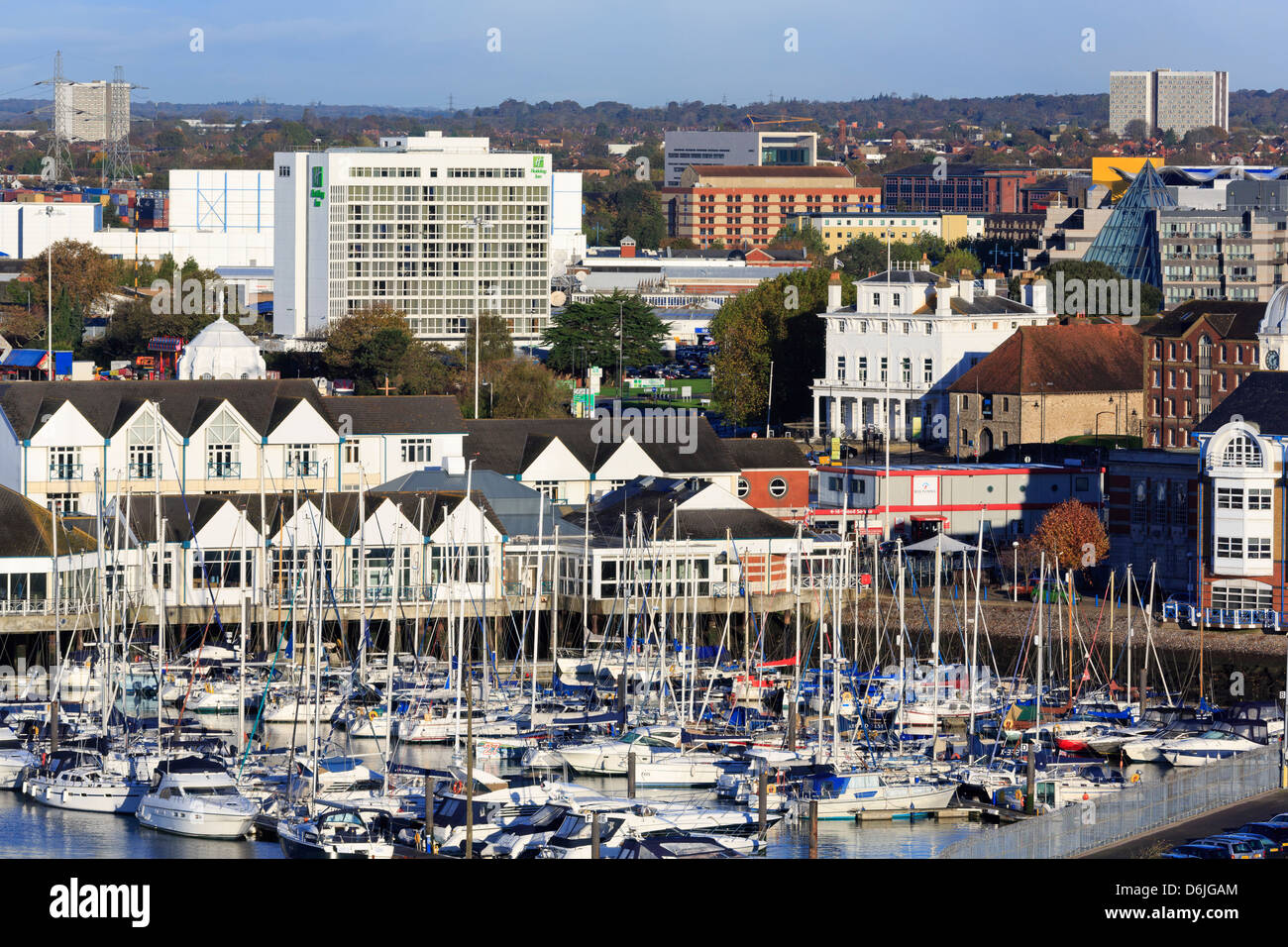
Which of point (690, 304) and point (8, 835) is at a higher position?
point (690, 304)

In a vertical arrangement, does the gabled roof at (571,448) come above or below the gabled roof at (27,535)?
above

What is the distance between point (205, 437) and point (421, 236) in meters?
62.9

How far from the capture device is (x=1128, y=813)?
27172mm

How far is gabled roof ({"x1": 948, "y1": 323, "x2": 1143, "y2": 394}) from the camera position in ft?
263

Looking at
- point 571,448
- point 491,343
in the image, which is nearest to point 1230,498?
point 571,448

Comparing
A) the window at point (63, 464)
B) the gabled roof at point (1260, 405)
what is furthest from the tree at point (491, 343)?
the gabled roof at point (1260, 405)

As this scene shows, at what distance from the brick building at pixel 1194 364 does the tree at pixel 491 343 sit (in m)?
31.6

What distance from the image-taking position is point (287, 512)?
55.6 meters

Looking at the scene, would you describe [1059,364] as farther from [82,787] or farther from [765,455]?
[82,787]

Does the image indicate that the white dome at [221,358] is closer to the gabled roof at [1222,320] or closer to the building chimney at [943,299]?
the building chimney at [943,299]

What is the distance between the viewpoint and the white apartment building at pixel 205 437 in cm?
6109
